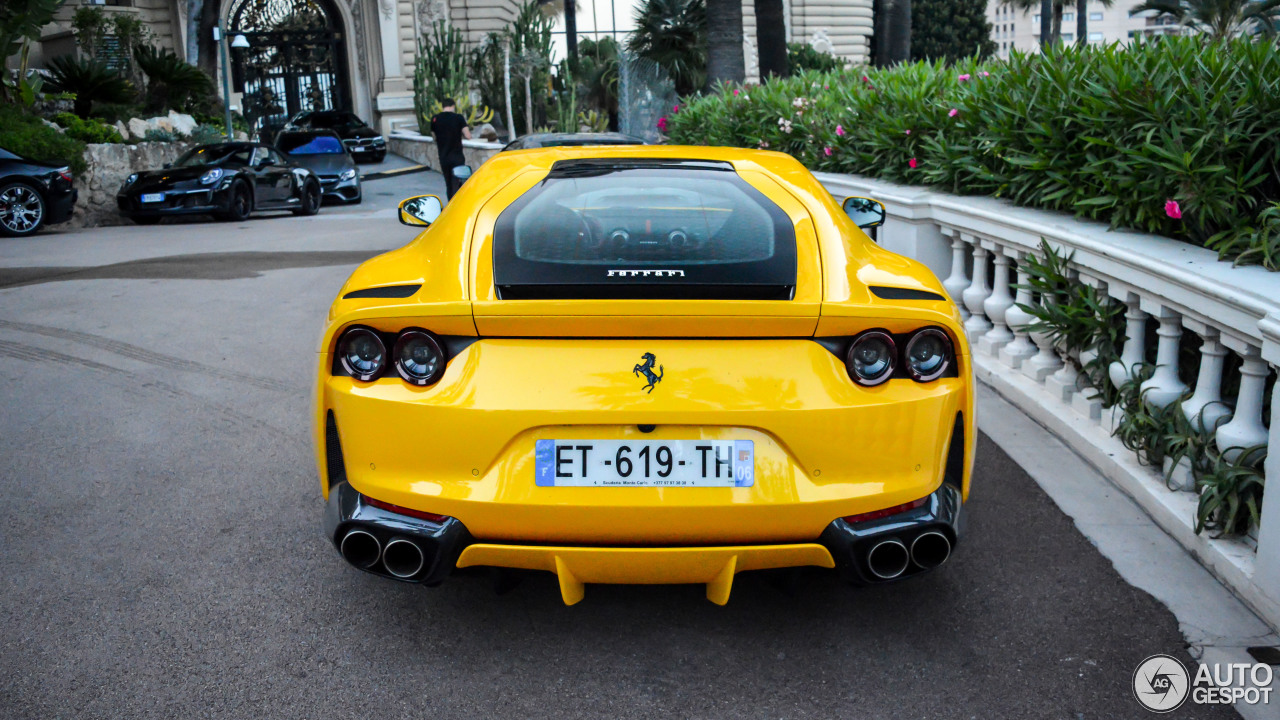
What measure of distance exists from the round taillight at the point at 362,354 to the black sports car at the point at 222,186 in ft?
57.3

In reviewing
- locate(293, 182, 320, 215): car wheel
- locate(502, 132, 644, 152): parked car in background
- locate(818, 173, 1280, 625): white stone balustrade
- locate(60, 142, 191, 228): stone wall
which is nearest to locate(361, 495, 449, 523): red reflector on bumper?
A: locate(818, 173, 1280, 625): white stone balustrade

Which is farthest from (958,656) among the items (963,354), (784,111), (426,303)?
(784,111)

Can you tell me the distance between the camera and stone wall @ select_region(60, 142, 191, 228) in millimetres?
20453

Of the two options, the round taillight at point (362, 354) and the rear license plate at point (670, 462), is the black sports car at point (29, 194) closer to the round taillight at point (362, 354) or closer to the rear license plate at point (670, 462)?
the round taillight at point (362, 354)

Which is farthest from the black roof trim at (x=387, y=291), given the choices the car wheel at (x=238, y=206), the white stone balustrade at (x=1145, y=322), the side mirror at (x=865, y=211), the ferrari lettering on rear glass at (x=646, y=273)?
the car wheel at (x=238, y=206)

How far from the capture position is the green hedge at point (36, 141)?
19062 millimetres

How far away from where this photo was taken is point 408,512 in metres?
3.20

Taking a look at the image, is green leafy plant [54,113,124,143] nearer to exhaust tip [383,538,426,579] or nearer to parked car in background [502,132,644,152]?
parked car in background [502,132,644,152]

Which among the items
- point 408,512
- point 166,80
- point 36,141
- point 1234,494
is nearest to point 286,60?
point 166,80

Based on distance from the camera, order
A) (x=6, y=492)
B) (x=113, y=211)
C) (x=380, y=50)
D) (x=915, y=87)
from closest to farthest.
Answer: (x=6, y=492)
(x=915, y=87)
(x=113, y=211)
(x=380, y=50)

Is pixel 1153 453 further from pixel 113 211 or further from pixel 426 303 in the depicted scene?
pixel 113 211

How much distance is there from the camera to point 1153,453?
4.54 meters

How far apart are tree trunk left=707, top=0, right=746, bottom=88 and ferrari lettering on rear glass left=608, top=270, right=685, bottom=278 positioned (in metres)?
17.8

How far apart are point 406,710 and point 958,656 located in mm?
1513
